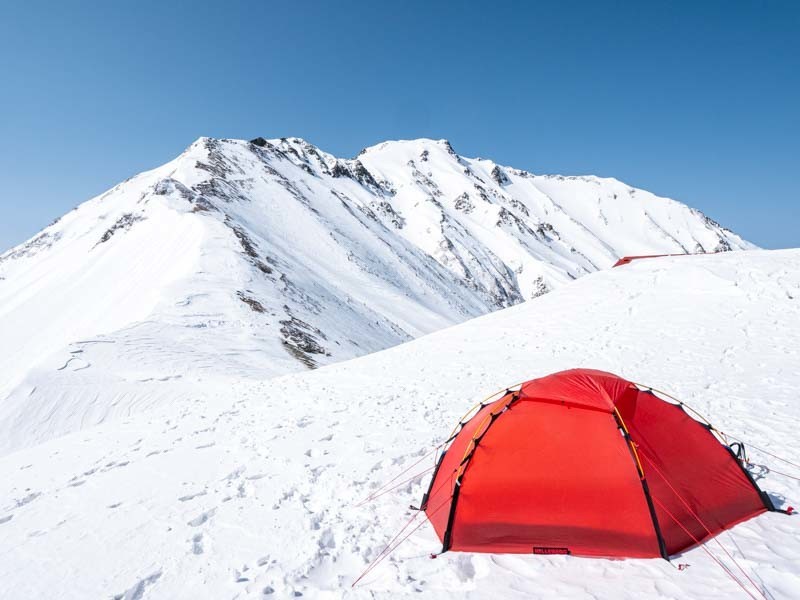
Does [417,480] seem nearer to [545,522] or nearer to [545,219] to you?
[545,522]

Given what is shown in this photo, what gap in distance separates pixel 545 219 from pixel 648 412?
16618 cm

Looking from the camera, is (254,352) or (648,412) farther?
(254,352)

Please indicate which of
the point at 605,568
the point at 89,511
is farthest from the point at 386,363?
the point at 605,568

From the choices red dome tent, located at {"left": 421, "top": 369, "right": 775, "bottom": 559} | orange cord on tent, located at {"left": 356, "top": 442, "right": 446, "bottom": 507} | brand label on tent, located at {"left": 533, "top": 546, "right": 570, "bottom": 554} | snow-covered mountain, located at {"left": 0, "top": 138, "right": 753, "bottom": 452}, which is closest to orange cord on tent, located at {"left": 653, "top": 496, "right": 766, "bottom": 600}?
red dome tent, located at {"left": 421, "top": 369, "right": 775, "bottom": 559}

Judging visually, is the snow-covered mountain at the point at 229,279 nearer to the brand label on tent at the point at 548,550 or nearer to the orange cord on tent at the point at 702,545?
the brand label on tent at the point at 548,550

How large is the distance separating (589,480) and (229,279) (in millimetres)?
26914

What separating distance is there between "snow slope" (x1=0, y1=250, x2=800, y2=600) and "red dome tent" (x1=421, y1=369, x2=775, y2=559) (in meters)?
0.22

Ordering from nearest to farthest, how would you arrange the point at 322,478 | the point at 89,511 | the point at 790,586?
1. the point at 790,586
2. the point at 89,511
3. the point at 322,478

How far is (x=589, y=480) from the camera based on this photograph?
4891mm

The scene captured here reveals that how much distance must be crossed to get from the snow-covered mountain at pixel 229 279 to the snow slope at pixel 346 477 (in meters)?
4.18

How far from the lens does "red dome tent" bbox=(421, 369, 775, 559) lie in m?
4.78

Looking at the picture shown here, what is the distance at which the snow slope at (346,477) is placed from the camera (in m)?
4.63

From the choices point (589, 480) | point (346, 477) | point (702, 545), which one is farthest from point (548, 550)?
point (346, 477)

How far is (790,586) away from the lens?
Result: 170 inches
